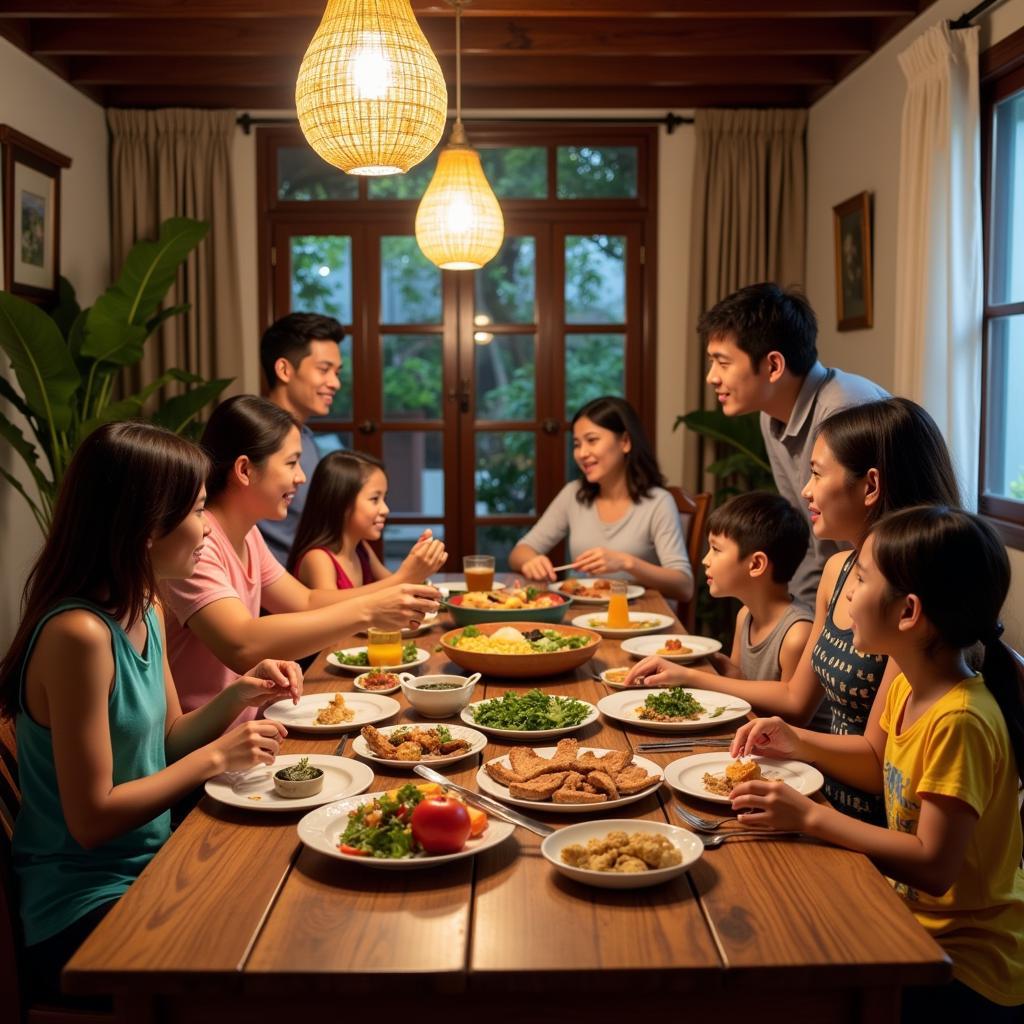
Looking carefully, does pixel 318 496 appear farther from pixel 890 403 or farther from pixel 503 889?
pixel 503 889

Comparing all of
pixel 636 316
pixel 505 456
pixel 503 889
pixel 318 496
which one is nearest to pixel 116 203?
pixel 505 456

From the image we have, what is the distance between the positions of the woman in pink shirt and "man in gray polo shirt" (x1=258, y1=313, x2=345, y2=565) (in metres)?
1.10

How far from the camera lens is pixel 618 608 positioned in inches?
115

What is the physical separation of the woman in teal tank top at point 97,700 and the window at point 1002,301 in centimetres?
286

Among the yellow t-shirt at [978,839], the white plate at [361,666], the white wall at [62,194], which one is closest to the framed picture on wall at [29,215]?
the white wall at [62,194]

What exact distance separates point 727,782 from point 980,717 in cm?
37

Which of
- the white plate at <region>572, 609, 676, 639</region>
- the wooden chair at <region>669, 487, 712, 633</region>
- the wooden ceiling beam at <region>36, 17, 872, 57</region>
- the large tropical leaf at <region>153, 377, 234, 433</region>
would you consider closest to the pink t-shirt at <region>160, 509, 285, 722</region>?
the white plate at <region>572, 609, 676, 639</region>

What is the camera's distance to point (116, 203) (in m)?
5.55

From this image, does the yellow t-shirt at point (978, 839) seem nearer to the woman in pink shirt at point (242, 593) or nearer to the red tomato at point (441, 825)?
the red tomato at point (441, 825)

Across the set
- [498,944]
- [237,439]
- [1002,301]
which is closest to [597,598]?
[237,439]

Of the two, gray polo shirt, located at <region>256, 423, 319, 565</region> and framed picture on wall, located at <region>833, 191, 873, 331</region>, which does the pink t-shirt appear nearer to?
gray polo shirt, located at <region>256, 423, 319, 565</region>

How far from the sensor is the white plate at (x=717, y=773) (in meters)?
1.65

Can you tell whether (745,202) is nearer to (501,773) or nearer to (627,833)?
(501,773)

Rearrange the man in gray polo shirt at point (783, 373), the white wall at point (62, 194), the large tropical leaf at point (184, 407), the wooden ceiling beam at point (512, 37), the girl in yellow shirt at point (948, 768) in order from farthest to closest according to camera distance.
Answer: the large tropical leaf at point (184, 407), the wooden ceiling beam at point (512, 37), the white wall at point (62, 194), the man in gray polo shirt at point (783, 373), the girl in yellow shirt at point (948, 768)
